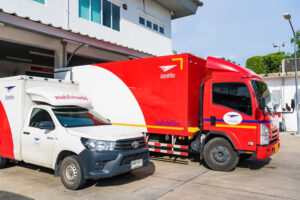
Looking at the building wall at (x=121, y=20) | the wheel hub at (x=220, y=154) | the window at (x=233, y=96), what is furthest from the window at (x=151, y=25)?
the wheel hub at (x=220, y=154)

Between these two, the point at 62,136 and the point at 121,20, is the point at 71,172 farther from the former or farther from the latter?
the point at 121,20

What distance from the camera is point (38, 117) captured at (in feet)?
20.9

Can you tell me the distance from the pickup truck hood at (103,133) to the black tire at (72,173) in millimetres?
513

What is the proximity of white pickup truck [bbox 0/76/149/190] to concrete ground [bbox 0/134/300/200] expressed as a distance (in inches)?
15.7

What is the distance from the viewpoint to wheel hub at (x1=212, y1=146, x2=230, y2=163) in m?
6.90

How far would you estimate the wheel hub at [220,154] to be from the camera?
6902 millimetres

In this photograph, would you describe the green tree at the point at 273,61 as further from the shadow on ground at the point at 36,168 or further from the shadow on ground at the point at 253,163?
the shadow on ground at the point at 36,168

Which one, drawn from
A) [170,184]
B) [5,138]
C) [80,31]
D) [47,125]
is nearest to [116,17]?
[80,31]

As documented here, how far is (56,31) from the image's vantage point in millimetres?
9094

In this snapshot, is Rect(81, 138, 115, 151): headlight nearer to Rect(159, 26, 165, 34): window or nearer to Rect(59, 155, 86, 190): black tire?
Rect(59, 155, 86, 190): black tire

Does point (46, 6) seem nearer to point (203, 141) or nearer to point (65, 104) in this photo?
point (65, 104)

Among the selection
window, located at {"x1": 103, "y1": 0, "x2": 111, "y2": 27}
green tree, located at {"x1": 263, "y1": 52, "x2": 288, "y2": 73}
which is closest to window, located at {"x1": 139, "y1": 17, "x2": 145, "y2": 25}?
window, located at {"x1": 103, "y1": 0, "x2": 111, "y2": 27}

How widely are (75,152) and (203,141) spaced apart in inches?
138

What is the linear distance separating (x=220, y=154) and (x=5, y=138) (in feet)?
19.0
